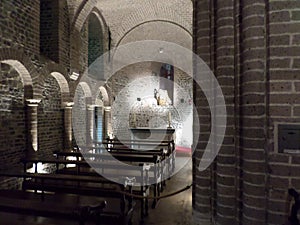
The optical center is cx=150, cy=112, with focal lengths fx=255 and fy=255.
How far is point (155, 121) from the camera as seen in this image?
14.6 metres

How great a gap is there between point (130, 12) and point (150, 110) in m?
5.74

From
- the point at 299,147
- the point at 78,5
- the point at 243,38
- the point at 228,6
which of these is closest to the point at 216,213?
the point at 299,147

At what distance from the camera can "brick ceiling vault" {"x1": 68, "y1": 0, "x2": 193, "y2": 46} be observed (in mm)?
8796

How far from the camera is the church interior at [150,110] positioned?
6.72 ft

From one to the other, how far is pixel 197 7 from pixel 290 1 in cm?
94

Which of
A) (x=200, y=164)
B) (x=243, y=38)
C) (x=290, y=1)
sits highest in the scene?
(x=290, y=1)

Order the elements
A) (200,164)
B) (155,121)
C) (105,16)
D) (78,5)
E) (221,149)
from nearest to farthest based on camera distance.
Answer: (221,149)
(200,164)
(78,5)
(105,16)
(155,121)

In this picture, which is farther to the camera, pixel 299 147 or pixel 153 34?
pixel 153 34

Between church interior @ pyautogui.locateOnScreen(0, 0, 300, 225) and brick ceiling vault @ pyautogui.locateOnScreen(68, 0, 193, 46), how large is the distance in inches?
2.1

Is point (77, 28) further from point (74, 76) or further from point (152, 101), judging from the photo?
point (152, 101)

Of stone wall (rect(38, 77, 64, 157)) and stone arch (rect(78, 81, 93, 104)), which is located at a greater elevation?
stone arch (rect(78, 81, 93, 104))

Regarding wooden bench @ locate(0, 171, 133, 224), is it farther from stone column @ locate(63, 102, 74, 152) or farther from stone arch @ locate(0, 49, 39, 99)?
stone column @ locate(63, 102, 74, 152)

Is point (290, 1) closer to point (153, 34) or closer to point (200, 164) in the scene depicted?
point (200, 164)

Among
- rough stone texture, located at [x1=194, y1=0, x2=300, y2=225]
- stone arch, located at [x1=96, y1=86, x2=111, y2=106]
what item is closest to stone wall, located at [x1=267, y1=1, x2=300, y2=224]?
rough stone texture, located at [x1=194, y1=0, x2=300, y2=225]
